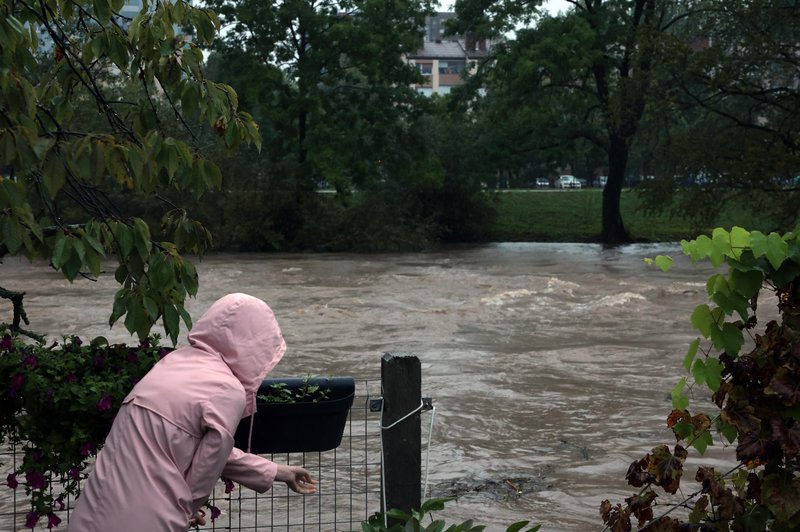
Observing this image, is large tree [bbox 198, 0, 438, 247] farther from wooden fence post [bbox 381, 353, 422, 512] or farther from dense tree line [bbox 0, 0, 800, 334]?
wooden fence post [bbox 381, 353, 422, 512]

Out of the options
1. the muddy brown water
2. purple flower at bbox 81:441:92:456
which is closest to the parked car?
the muddy brown water

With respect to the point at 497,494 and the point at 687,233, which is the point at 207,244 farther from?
the point at 687,233

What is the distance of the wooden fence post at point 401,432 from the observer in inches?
177

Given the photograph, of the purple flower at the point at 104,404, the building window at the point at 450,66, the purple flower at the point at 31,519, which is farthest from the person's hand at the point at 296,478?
the building window at the point at 450,66

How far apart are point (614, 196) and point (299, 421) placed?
39.4 m

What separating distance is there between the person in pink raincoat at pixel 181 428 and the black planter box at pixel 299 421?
39 cm

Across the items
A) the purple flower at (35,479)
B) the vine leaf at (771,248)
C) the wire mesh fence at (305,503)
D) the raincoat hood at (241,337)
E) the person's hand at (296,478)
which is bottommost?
the wire mesh fence at (305,503)

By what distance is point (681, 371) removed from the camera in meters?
15.1

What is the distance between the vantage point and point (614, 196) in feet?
140

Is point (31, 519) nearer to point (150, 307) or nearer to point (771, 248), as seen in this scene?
point (150, 307)

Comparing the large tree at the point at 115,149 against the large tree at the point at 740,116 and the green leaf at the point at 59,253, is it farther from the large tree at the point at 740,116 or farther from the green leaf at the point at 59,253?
the large tree at the point at 740,116

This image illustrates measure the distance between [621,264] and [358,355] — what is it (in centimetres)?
1725

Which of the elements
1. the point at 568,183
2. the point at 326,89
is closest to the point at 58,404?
the point at 326,89

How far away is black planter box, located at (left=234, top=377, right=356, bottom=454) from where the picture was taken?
14.1 feet
